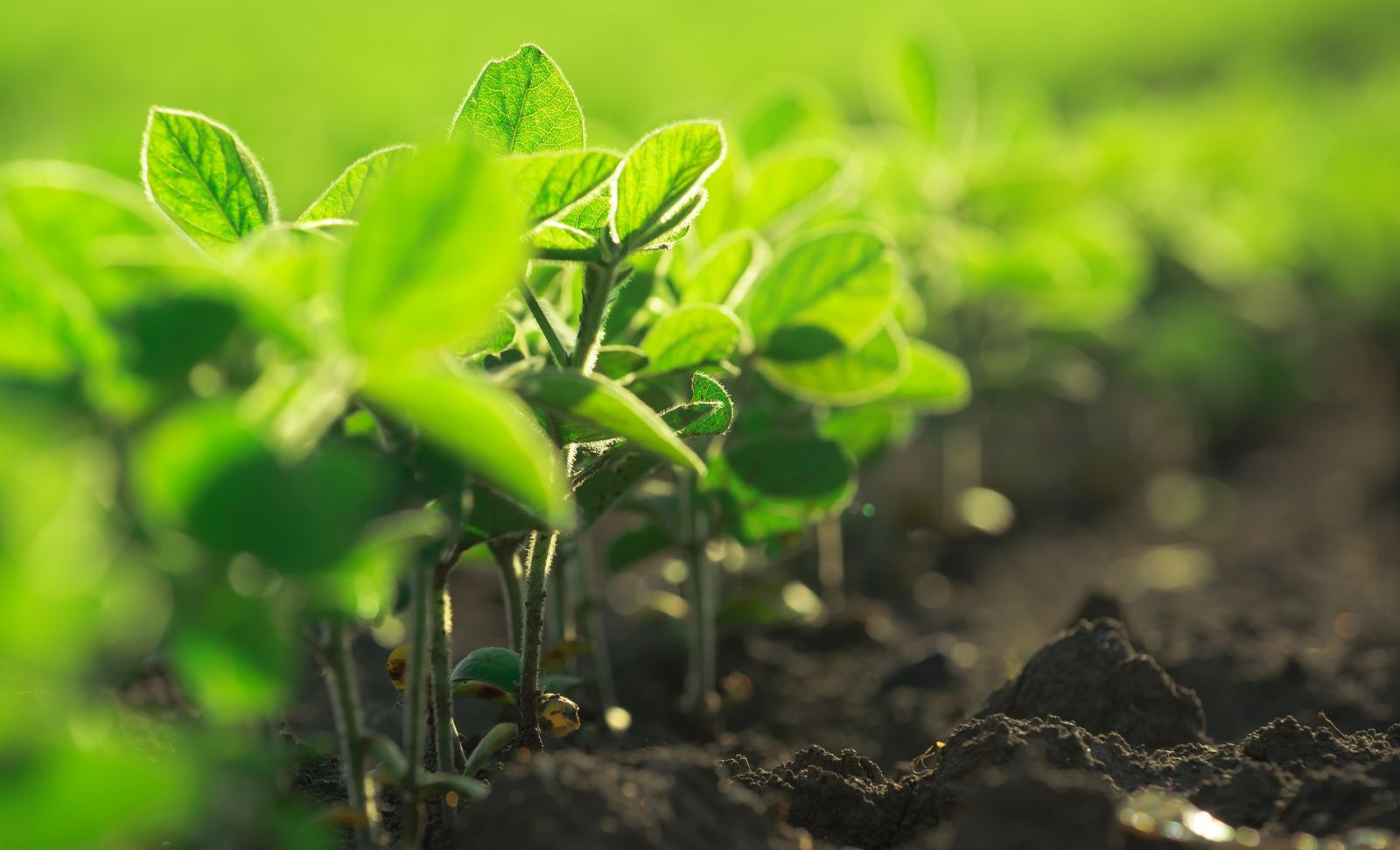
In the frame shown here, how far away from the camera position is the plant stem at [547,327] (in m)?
1.00

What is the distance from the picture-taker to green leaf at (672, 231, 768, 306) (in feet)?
4.23

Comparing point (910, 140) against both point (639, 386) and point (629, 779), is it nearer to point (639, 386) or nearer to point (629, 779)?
point (639, 386)

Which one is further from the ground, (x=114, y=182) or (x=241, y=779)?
(x=114, y=182)

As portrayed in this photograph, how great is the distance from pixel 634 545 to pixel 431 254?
1.06 m

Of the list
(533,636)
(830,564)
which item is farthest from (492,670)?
(830,564)

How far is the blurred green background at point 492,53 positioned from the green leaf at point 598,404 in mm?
1255

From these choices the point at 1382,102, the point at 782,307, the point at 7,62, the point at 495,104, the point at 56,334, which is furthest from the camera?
the point at 7,62

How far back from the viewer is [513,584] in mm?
1256

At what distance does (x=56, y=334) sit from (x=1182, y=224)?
3.61 meters

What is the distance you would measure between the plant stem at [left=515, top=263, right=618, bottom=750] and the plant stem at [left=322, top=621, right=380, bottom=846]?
7.9 inches

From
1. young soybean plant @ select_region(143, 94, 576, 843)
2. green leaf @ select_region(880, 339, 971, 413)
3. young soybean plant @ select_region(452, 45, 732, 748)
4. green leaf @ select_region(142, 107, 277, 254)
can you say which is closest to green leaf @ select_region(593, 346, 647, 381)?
young soybean plant @ select_region(452, 45, 732, 748)

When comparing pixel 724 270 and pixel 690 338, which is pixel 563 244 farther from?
pixel 724 270

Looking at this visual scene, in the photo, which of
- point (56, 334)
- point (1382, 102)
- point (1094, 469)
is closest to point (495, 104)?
point (56, 334)

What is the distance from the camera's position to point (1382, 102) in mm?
5621
